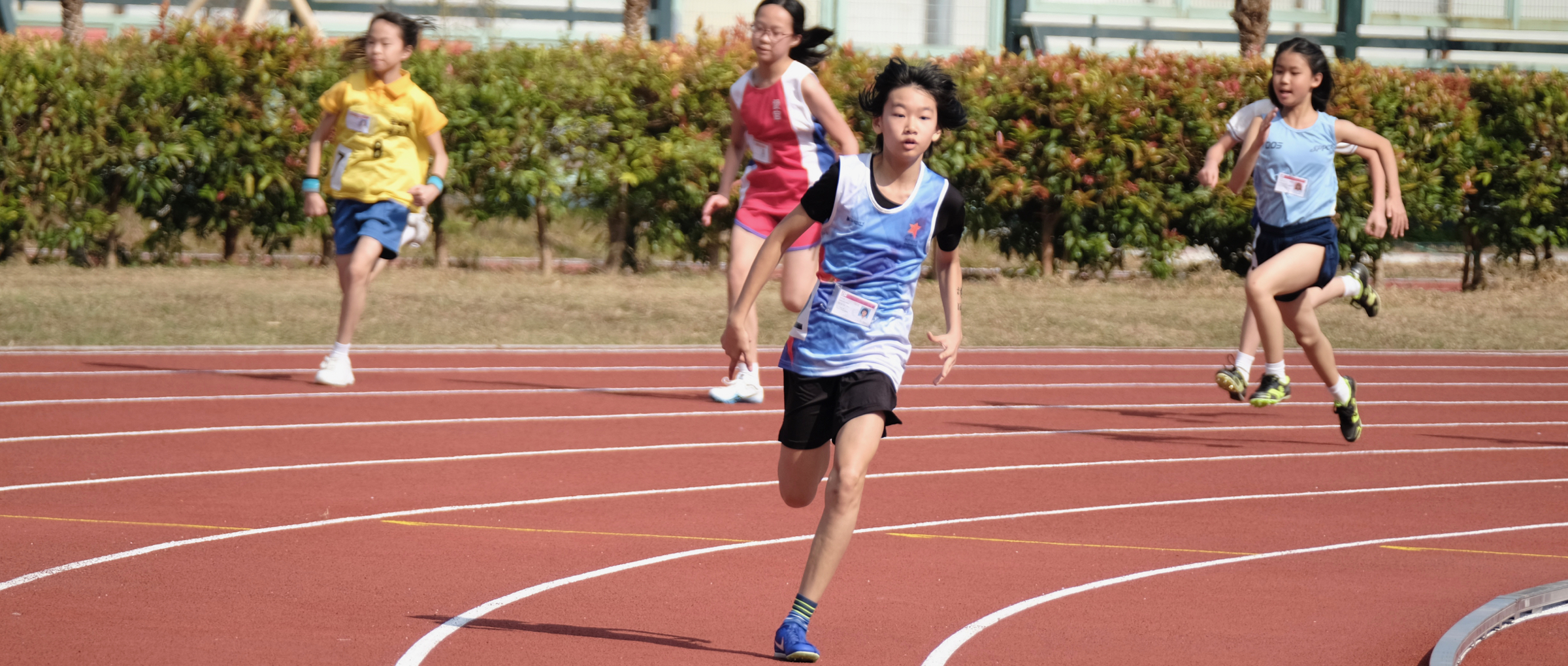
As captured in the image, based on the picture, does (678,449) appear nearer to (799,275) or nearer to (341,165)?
(799,275)

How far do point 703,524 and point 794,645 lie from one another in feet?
5.83

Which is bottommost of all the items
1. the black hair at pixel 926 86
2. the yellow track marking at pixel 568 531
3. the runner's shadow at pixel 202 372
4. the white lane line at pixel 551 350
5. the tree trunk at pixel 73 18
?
the white lane line at pixel 551 350

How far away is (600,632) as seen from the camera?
4270 mm

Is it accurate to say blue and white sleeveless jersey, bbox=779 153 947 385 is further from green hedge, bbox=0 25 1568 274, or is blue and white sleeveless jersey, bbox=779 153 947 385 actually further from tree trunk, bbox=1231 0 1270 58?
tree trunk, bbox=1231 0 1270 58

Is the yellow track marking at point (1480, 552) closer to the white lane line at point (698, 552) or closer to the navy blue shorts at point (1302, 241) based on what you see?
the white lane line at point (698, 552)

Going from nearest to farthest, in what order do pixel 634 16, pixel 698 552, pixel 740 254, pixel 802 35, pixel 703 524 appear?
pixel 698 552, pixel 703 524, pixel 802 35, pixel 740 254, pixel 634 16

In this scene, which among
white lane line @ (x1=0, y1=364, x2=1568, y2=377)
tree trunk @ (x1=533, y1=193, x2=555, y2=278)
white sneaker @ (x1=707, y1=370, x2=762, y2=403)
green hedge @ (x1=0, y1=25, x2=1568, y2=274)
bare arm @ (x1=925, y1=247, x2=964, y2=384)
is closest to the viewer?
bare arm @ (x1=925, y1=247, x2=964, y2=384)

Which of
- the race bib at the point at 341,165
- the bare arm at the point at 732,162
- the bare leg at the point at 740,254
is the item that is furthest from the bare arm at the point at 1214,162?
the race bib at the point at 341,165

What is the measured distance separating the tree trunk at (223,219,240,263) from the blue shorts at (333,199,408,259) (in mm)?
7020

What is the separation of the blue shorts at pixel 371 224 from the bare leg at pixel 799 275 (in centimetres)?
260

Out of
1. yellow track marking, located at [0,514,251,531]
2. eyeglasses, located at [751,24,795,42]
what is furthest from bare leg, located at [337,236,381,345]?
yellow track marking, located at [0,514,251,531]

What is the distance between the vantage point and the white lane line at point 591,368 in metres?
9.20

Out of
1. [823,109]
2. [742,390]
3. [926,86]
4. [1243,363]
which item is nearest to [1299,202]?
[1243,363]

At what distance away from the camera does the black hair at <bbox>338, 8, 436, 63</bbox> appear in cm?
843
